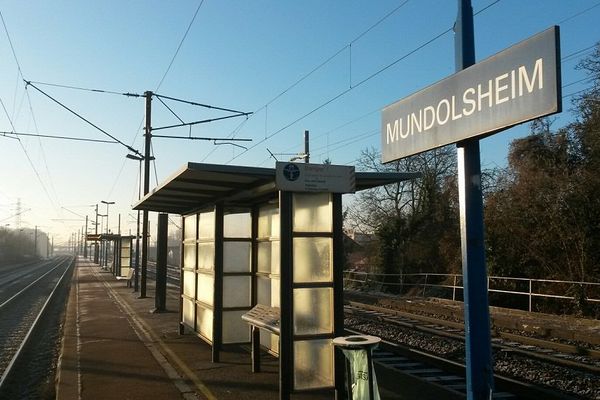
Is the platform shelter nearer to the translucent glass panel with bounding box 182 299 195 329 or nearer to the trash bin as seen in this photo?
the translucent glass panel with bounding box 182 299 195 329

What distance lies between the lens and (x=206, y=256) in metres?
10.0

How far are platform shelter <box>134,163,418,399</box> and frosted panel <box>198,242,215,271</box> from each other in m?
0.02

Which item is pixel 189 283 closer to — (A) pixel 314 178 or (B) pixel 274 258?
(B) pixel 274 258

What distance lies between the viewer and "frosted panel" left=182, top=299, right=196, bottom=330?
11.0m

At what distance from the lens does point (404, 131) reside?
402 centimetres

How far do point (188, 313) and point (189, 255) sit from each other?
44.7 inches

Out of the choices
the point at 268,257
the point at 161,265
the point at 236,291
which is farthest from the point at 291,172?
the point at 161,265

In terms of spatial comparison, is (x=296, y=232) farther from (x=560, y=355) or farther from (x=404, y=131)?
(x=560, y=355)

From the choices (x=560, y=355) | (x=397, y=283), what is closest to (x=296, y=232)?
(x=560, y=355)

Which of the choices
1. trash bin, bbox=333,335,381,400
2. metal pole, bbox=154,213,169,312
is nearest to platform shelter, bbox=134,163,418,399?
trash bin, bbox=333,335,381,400

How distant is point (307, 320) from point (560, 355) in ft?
21.6

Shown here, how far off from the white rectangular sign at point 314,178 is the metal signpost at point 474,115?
2.18 metres

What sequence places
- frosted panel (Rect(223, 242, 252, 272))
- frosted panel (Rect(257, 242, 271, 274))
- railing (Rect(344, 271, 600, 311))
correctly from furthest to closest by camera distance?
1. railing (Rect(344, 271, 600, 311))
2. frosted panel (Rect(223, 242, 252, 272))
3. frosted panel (Rect(257, 242, 271, 274))

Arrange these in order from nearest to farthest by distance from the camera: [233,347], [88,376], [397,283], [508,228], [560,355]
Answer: [88,376] < [233,347] < [560,355] < [508,228] < [397,283]
